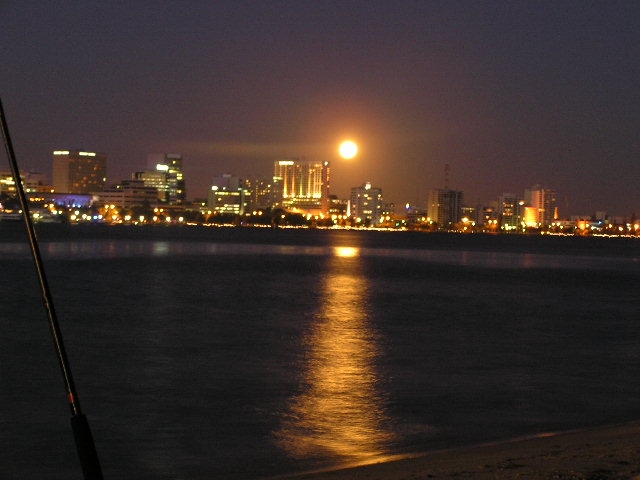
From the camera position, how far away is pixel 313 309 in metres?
34.9

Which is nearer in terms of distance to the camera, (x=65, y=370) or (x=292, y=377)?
(x=65, y=370)

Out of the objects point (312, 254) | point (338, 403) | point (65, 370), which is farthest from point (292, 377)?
point (312, 254)

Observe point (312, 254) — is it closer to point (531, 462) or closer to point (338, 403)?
point (338, 403)

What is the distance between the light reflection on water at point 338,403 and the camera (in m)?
12.1

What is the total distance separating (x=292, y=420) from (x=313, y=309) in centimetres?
2115

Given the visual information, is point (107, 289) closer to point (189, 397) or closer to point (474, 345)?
point (474, 345)

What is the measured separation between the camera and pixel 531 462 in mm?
9438

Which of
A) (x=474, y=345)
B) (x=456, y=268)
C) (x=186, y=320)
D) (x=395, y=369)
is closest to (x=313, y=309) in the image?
(x=186, y=320)

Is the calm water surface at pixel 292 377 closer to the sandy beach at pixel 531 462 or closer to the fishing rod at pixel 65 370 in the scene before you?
the sandy beach at pixel 531 462

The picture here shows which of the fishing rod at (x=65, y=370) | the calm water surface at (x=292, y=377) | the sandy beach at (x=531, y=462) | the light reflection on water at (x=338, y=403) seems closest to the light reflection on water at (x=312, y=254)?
the calm water surface at (x=292, y=377)

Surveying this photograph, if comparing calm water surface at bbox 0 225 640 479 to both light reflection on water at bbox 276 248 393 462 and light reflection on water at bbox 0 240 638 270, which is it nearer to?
light reflection on water at bbox 276 248 393 462

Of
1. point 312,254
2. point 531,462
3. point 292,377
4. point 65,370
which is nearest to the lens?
point 65,370

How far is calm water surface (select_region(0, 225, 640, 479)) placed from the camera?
39.4 ft

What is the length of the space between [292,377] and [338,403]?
2.81 meters
